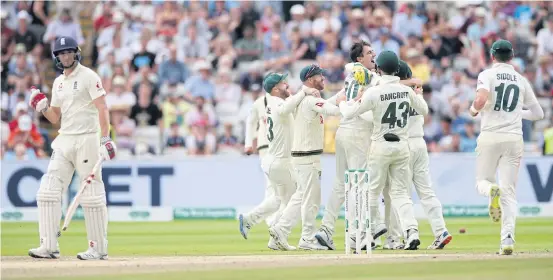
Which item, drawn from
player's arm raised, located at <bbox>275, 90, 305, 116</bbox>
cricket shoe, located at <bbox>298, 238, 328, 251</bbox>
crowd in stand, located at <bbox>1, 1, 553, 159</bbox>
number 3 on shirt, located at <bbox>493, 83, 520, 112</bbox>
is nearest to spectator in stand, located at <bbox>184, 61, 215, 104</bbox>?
crowd in stand, located at <bbox>1, 1, 553, 159</bbox>

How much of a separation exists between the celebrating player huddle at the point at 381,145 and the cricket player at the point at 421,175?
0.01 metres

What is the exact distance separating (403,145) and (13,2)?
15992 mm

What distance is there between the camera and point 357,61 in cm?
1425

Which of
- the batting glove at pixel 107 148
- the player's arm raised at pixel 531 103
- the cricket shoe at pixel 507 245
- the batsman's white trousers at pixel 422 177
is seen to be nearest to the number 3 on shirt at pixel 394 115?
the batsman's white trousers at pixel 422 177

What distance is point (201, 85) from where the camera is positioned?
2519 centimetres

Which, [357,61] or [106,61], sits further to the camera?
[106,61]

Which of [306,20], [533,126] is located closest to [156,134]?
[306,20]

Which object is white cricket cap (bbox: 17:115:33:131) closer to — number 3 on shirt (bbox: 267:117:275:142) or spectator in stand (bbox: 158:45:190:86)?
Answer: spectator in stand (bbox: 158:45:190:86)

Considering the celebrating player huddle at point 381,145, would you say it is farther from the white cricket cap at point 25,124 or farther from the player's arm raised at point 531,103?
the white cricket cap at point 25,124

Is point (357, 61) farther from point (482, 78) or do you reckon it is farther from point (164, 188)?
point (164, 188)

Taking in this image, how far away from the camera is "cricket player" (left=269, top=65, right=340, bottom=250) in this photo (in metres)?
14.3

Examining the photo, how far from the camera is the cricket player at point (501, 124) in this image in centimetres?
1295

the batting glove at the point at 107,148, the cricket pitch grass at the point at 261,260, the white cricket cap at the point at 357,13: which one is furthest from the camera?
the white cricket cap at the point at 357,13

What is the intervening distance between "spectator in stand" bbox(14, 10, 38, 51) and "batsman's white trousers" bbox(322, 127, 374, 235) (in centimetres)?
1385
